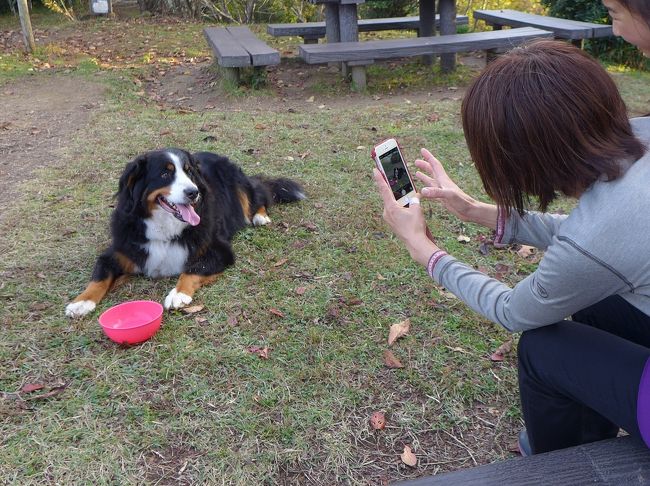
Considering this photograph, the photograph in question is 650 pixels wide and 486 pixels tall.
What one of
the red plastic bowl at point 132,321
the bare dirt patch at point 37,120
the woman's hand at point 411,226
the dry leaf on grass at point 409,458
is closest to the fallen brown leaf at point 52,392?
the red plastic bowl at point 132,321

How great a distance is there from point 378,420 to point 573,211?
1.31 m

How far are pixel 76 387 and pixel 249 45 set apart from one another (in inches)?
248

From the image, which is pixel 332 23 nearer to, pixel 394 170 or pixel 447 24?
pixel 447 24

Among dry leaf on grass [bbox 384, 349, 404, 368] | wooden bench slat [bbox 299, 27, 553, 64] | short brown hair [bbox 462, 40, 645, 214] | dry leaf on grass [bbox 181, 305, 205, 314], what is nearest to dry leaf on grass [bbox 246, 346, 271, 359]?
dry leaf on grass [bbox 181, 305, 205, 314]

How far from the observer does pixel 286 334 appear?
10.1 ft

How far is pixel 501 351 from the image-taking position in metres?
2.89

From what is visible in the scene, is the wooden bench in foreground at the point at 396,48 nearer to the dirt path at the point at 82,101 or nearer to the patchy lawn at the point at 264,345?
the dirt path at the point at 82,101

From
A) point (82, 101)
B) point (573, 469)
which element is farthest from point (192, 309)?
point (82, 101)

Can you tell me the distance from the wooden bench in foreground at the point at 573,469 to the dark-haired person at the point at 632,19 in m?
1.15

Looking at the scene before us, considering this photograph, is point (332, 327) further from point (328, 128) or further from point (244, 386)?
point (328, 128)

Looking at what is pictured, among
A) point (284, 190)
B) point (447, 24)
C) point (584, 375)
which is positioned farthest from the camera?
point (447, 24)

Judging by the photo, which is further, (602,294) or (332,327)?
(332,327)

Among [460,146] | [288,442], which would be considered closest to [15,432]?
[288,442]

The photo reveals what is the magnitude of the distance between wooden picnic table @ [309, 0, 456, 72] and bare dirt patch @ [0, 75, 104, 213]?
3340 millimetres
